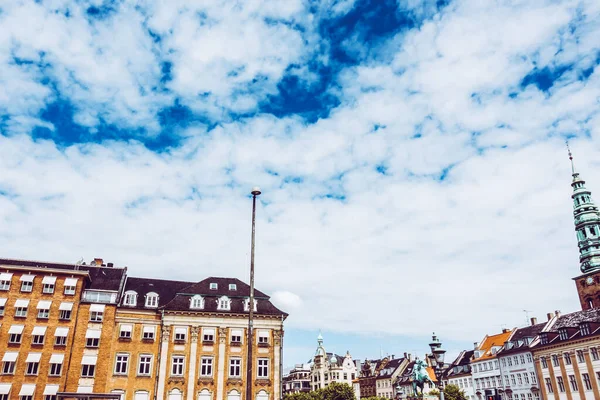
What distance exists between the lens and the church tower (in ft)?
275

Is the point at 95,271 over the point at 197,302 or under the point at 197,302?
over

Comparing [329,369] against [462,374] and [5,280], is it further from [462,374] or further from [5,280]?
[5,280]

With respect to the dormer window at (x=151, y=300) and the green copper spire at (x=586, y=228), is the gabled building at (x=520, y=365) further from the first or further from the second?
the dormer window at (x=151, y=300)

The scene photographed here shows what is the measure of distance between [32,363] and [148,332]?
11.2 meters

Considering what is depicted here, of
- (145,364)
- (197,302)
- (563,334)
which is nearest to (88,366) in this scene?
(145,364)

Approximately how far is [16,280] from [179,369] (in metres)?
19.5

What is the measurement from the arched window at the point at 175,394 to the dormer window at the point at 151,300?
379 inches

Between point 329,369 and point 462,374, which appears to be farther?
point 329,369

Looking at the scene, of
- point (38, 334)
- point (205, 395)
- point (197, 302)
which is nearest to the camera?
point (38, 334)

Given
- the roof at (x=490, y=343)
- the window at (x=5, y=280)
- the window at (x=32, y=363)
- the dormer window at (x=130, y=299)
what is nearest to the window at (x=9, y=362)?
the window at (x=32, y=363)

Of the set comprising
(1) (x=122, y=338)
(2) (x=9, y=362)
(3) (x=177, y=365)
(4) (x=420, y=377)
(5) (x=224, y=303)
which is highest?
(5) (x=224, y=303)

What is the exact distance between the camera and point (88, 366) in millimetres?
47219

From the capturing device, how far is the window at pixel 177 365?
4944 centimetres

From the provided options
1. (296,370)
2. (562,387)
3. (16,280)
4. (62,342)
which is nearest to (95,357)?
(62,342)
